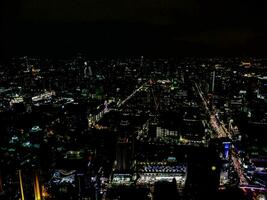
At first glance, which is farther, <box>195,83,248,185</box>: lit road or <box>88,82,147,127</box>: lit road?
<box>88,82,147,127</box>: lit road

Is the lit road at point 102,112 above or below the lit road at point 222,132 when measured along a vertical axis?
above

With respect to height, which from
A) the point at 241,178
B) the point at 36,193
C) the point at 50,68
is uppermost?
the point at 50,68

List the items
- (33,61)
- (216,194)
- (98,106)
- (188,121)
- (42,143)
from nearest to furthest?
(216,194) → (42,143) → (188,121) → (98,106) → (33,61)

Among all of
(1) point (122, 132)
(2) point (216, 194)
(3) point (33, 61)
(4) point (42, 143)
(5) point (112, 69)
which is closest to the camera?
(2) point (216, 194)

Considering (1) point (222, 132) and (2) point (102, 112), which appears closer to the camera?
(1) point (222, 132)

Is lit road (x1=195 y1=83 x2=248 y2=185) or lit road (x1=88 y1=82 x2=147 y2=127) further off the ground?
lit road (x1=88 y1=82 x2=147 y2=127)

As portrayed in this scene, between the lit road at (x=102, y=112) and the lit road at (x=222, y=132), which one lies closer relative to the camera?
the lit road at (x=222, y=132)

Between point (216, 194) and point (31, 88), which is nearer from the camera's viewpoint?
point (216, 194)

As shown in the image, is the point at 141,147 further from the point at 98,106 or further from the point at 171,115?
the point at 98,106

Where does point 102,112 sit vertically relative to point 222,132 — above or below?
above

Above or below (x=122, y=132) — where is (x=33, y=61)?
above

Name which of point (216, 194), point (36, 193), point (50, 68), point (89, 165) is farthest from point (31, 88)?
point (216, 194)
